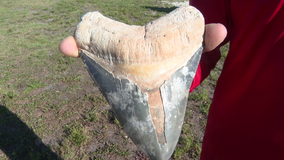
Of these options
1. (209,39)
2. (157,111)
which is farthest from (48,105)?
(209,39)

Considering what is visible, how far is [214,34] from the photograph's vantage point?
1149 mm

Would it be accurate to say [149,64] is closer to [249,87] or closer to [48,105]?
[249,87]

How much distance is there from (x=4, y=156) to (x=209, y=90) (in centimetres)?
294

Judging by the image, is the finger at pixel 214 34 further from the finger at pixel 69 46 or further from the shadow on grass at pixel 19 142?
the shadow on grass at pixel 19 142

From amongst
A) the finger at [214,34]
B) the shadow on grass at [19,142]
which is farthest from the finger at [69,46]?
the shadow on grass at [19,142]

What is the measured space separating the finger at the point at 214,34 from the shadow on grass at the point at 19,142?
2.08 m

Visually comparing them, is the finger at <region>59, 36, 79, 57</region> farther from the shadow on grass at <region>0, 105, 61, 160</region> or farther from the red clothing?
the shadow on grass at <region>0, 105, 61, 160</region>

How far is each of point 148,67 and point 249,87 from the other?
56cm

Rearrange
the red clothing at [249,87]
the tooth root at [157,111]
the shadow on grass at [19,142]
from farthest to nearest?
the shadow on grass at [19,142] → the tooth root at [157,111] → the red clothing at [249,87]

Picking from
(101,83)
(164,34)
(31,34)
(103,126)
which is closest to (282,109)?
(164,34)

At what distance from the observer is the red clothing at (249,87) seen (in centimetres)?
105

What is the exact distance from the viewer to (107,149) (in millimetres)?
2455

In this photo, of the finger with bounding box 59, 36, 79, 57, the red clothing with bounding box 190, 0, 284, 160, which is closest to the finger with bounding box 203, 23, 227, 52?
the red clothing with bounding box 190, 0, 284, 160

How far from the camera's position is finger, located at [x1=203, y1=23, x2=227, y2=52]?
1.12m
